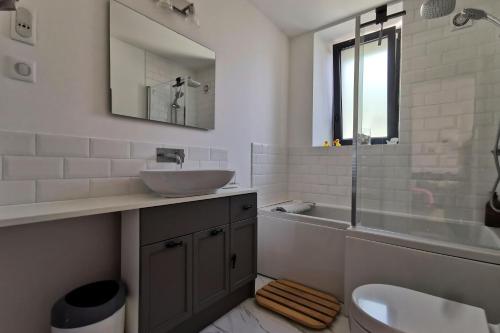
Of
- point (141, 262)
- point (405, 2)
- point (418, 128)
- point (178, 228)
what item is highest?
point (405, 2)

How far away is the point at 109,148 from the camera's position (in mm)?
1373

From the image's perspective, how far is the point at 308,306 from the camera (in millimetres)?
1730

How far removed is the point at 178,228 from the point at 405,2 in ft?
8.20

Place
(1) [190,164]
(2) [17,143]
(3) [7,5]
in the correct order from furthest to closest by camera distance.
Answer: (1) [190,164] → (2) [17,143] → (3) [7,5]

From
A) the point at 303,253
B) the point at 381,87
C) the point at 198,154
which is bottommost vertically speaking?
the point at 303,253

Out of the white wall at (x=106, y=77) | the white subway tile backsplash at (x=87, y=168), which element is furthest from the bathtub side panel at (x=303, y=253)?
the white subway tile backsplash at (x=87, y=168)

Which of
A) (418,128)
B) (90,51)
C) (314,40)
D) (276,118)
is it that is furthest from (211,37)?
(418,128)

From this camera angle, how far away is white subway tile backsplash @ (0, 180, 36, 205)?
3.44 ft

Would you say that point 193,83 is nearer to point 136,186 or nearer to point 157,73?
point 157,73

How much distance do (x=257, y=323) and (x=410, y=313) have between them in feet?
3.10

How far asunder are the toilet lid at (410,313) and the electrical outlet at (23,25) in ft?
6.30

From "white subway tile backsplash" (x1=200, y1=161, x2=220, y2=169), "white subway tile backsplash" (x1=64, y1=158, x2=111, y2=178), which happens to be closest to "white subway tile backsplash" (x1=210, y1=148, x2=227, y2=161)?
"white subway tile backsplash" (x1=200, y1=161, x2=220, y2=169)

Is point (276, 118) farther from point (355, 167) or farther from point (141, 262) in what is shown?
point (141, 262)

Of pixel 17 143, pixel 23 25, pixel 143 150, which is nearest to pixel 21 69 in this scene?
pixel 23 25
